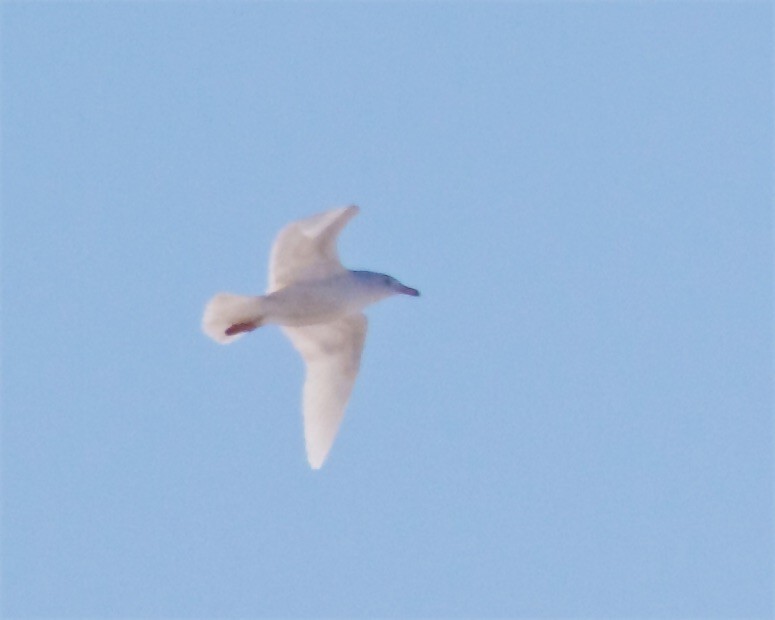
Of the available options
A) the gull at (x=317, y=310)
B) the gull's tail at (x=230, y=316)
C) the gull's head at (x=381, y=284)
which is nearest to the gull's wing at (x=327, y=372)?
the gull at (x=317, y=310)

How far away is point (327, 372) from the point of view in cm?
1455

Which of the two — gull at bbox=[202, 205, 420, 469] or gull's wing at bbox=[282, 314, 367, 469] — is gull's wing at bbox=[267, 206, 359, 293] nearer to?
gull at bbox=[202, 205, 420, 469]

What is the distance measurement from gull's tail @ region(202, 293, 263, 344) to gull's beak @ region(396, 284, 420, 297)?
1134 mm

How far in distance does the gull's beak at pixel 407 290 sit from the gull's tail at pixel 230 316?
113 centimetres

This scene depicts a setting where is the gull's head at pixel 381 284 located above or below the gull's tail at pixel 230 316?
above

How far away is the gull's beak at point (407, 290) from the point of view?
14.0 metres

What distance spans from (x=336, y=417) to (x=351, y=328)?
2.41ft

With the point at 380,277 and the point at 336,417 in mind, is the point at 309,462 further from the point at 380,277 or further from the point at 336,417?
the point at 380,277

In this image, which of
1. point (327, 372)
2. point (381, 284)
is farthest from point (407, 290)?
point (327, 372)

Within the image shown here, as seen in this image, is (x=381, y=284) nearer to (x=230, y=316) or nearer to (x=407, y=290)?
(x=407, y=290)

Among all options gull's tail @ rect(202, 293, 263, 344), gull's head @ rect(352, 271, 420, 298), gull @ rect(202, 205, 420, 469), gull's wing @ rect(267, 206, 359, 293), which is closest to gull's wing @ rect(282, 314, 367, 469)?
gull @ rect(202, 205, 420, 469)

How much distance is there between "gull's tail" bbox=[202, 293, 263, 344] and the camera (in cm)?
1364

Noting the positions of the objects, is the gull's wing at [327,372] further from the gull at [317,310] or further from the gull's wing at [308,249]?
the gull's wing at [308,249]

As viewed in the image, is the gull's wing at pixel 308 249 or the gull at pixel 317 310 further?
the gull at pixel 317 310
